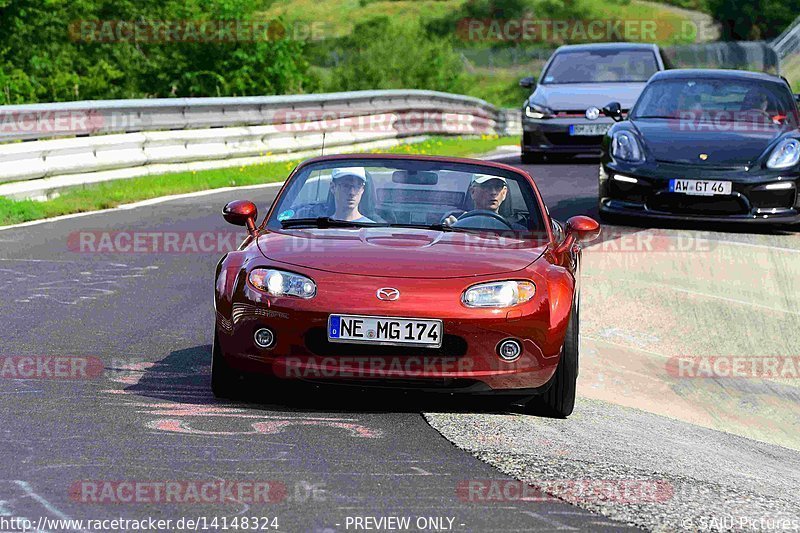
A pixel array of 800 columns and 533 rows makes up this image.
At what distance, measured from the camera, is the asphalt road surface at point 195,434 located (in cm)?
479

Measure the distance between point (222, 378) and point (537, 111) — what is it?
14258mm

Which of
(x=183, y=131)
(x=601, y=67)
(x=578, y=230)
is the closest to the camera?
(x=578, y=230)

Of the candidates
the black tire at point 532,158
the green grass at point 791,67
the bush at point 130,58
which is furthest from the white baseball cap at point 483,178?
the green grass at point 791,67

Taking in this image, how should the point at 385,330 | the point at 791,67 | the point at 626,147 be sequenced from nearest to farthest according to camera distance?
the point at 385,330 < the point at 626,147 < the point at 791,67

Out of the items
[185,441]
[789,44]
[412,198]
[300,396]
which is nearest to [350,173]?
[412,198]

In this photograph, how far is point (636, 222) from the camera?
45.3 feet

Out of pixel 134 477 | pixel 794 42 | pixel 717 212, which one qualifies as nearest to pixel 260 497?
pixel 134 477

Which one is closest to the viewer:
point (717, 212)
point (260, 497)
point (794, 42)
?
point (260, 497)

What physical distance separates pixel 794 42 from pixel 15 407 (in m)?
49.9

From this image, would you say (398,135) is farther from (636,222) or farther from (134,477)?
(134,477)

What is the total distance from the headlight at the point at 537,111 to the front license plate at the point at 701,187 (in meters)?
7.48

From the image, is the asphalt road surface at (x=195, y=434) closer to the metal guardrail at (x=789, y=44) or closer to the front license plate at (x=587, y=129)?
the front license plate at (x=587, y=129)

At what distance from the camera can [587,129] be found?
20281 mm

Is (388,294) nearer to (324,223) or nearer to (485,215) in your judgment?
(324,223)
